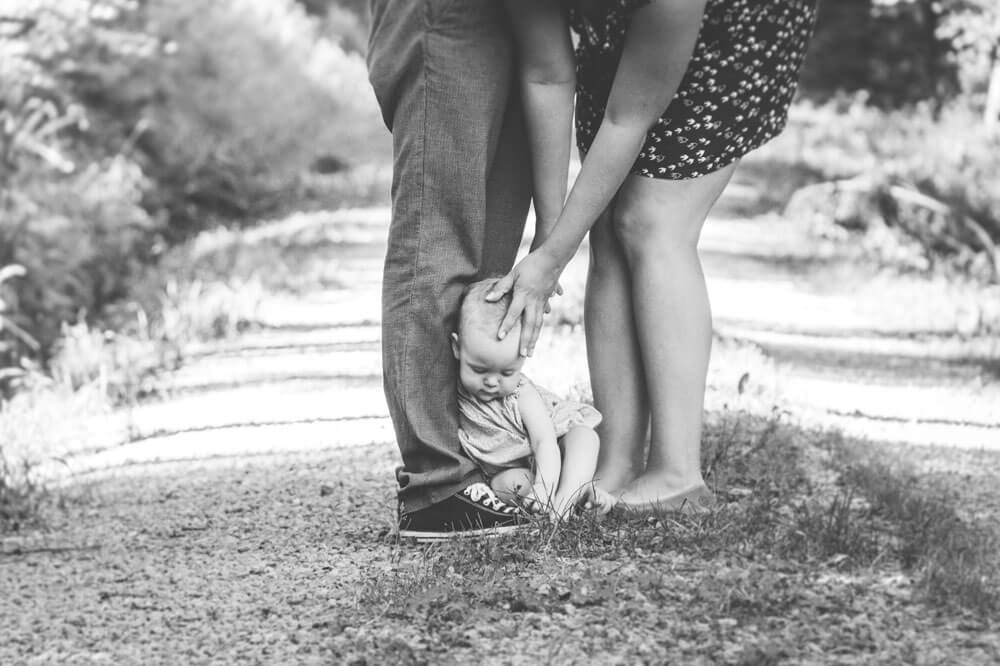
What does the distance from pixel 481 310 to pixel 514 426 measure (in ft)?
1.24

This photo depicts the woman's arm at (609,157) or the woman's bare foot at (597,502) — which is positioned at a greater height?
the woman's arm at (609,157)

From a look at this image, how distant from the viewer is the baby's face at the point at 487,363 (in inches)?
130

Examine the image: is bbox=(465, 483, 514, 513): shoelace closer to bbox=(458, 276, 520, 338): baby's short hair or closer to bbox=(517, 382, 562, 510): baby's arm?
bbox=(517, 382, 562, 510): baby's arm

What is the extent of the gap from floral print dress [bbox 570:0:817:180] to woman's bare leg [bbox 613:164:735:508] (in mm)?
66

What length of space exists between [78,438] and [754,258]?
5.50m

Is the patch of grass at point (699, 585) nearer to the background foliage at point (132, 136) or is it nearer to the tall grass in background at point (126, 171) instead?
the tall grass in background at point (126, 171)

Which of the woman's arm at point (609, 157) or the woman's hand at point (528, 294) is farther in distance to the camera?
the woman's hand at point (528, 294)

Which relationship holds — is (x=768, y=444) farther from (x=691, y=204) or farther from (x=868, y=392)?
(x=868, y=392)

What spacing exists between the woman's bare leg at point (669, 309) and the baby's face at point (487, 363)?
1.26 ft

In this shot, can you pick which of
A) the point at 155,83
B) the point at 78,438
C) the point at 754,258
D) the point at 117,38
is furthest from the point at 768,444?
the point at 155,83

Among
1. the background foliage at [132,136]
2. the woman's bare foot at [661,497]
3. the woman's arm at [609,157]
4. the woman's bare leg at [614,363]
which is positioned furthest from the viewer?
the background foliage at [132,136]

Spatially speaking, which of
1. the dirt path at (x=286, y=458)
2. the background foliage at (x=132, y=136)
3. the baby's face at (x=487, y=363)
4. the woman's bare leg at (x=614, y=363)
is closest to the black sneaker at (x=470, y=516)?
the dirt path at (x=286, y=458)

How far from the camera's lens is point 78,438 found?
5.59 metres

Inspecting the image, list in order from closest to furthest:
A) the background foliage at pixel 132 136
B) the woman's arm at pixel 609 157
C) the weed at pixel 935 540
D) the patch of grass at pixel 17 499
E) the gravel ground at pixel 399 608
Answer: the gravel ground at pixel 399 608 < the weed at pixel 935 540 < the woman's arm at pixel 609 157 < the patch of grass at pixel 17 499 < the background foliage at pixel 132 136
